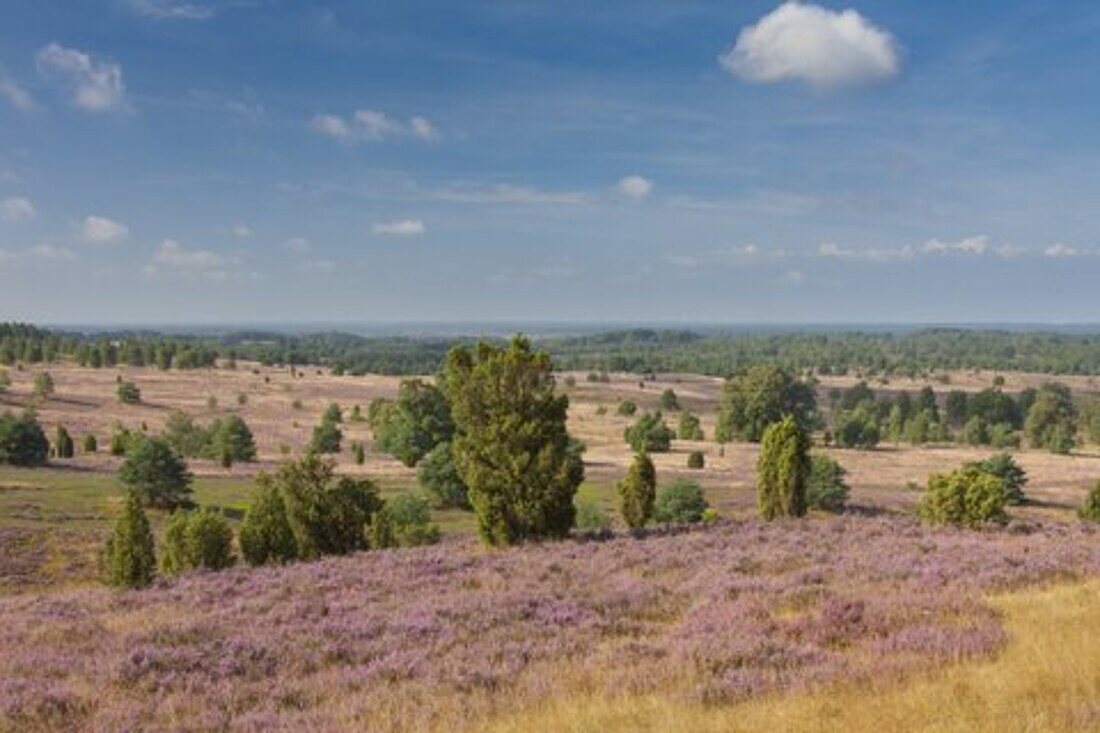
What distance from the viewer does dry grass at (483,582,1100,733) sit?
363 inches

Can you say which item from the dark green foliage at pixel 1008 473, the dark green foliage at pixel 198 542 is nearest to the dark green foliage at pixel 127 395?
the dark green foliage at pixel 198 542

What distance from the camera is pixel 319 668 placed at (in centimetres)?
1409

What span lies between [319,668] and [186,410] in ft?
566

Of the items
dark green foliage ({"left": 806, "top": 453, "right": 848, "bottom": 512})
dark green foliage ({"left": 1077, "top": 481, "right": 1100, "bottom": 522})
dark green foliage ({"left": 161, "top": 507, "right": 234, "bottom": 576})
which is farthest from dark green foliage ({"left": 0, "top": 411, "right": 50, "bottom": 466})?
dark green foliage ({"left": 1077, "top": 481, "right": 1100, "bottom": 522})

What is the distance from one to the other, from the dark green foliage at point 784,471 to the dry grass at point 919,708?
3313cm

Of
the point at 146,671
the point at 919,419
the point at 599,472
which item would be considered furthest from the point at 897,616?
the point at 919,419

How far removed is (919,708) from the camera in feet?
32.0

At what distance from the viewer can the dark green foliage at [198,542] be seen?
37281 millimetres

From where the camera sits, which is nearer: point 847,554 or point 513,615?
point 513,615

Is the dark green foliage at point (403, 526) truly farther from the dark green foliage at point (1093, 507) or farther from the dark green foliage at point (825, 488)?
the dark green foliage at point (1093, 507)

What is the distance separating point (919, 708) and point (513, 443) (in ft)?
74.1

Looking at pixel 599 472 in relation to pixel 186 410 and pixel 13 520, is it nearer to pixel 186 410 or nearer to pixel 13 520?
pixel 13 520

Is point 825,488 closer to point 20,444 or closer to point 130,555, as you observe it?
point 130,555

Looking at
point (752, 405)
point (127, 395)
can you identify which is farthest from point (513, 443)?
point (127, 395)
